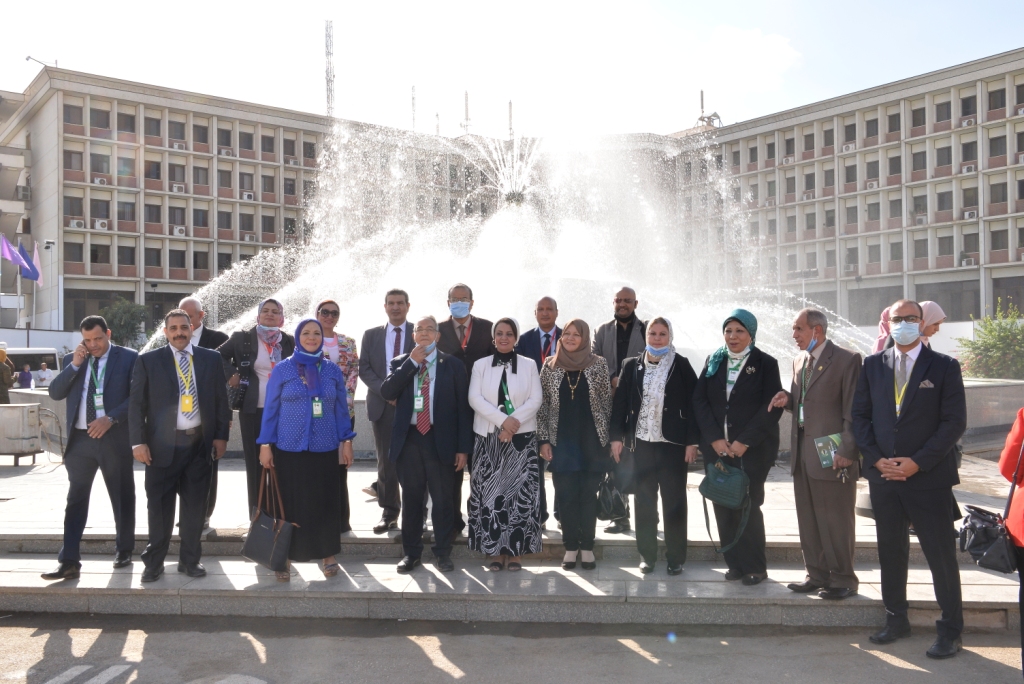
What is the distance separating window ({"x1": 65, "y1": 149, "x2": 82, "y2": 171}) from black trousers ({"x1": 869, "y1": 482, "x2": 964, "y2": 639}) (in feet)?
186

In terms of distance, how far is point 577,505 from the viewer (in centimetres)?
605

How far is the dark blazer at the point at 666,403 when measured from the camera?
19.0 ft

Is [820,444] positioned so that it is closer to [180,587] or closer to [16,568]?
[180,587]

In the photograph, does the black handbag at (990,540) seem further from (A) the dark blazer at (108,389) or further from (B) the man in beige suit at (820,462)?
(A) the dark blazer at (108,389)

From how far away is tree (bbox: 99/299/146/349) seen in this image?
47.9m

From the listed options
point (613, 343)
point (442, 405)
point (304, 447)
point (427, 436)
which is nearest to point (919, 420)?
point (613, 343)

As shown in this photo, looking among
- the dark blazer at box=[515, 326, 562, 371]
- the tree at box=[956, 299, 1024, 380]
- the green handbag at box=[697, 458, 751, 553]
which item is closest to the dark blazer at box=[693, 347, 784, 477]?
the green handbag at box=[697, 458, 751, 553]

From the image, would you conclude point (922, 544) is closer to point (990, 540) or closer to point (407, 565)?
point (990, 540)

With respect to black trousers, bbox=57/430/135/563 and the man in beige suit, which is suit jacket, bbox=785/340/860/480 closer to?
the man in beige suit

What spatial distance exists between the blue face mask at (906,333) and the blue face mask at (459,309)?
3.35m

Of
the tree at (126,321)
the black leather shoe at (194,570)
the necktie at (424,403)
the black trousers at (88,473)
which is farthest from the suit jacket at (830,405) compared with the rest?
the tree at (126,321)

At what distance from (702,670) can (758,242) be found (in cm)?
6210

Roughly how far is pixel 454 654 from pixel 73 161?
55.8 metres

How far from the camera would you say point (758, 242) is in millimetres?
63281
